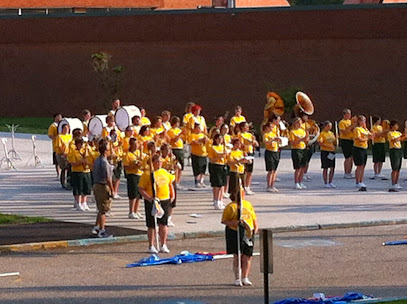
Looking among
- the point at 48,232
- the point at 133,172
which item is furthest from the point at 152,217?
the point at 133,172

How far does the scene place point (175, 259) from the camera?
17547 millimetres

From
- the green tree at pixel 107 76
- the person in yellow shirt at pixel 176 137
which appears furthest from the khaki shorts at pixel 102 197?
the green tree at pixel 107 76

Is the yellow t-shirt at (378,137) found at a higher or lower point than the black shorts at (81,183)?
higher

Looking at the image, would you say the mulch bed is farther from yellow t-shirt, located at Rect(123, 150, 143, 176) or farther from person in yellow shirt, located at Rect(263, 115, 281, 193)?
person in yellow shirt, located at Rect(263, 115, 281, 193)

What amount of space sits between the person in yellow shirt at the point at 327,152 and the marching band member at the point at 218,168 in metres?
4.23

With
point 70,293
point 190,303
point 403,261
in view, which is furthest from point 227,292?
point 403,261

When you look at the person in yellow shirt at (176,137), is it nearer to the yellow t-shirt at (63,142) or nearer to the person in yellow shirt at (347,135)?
the yellow t-shirt at (63,142)

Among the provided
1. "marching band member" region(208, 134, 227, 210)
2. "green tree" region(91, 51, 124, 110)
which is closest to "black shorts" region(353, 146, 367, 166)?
"marching band member" region(208, 134, 227, 210)

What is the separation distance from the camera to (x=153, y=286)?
1572 cm

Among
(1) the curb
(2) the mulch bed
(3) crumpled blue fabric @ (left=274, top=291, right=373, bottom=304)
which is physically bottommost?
(1) the curb

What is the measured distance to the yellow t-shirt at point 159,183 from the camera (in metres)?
18.5

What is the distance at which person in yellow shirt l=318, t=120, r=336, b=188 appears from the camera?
27141 mm

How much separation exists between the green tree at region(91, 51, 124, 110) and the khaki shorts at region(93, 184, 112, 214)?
23214 mm

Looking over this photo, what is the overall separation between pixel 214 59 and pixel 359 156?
56.4 feet
